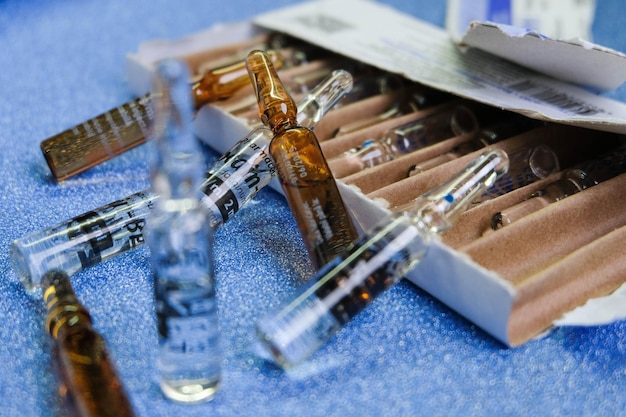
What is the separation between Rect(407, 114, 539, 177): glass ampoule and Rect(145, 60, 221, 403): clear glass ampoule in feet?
→ 1.04

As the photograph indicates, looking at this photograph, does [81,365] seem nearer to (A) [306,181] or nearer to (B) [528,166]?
(A) [306,181]

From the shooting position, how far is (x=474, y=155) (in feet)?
2.47

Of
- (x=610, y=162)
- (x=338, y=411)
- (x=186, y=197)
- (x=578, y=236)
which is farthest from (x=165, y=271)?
(x=610, y=162)

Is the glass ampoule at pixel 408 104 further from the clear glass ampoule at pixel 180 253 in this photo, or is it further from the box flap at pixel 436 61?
the clear glass ampoule at pixel 180 253

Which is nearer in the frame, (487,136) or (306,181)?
(306,181)

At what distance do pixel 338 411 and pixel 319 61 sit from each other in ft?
1.81

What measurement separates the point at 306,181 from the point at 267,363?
159 mm

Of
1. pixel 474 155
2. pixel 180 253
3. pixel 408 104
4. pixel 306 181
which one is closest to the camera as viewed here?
pixel 180 253

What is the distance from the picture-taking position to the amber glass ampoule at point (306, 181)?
2.09 ft

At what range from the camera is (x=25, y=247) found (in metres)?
0.62

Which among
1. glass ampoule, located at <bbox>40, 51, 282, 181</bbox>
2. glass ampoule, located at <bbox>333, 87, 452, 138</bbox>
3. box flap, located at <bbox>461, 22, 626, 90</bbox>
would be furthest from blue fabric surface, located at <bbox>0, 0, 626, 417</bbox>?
box flap, located at <bbox>461, 22, 626, 90</bbox>

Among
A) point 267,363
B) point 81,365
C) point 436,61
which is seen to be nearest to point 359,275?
point 267,363

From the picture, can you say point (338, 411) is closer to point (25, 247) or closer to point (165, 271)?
point (165, 271)

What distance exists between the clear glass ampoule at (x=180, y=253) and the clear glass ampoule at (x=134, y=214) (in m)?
0.16
